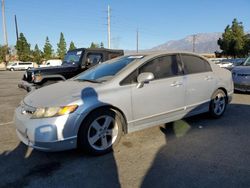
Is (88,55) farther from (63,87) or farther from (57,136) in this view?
(57,136)

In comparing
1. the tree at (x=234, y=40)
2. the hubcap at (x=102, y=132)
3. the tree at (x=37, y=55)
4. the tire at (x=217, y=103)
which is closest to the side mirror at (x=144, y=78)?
the hubcap at (x=102, y=132)

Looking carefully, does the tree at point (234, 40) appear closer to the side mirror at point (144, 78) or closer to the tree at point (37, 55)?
the tree at point (37, 55)

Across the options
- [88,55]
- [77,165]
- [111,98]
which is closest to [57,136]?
[77,165]

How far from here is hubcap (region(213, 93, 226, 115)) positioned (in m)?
5.61

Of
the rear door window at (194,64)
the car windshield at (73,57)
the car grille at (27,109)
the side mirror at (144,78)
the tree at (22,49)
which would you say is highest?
the tree at (22,49)

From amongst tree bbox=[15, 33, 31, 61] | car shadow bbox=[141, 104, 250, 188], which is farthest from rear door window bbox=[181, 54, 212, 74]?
tree bbox=[15, 33, 31, 61]

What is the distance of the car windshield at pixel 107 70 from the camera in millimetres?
4352

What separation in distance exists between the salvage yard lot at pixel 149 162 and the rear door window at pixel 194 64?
47.4 inches

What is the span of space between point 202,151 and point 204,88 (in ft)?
5.64

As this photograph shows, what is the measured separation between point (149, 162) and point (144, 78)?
1.34 metres

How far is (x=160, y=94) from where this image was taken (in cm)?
438

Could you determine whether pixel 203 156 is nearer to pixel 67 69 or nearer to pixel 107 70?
pixel 107 70

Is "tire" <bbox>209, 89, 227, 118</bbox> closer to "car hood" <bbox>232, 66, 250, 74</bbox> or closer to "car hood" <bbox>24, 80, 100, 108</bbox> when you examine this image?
"car hood" <bbox>24, 80, 100, 108</bbox>

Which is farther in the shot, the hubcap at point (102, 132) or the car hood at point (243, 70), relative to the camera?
the car hood at point (243, 70)
